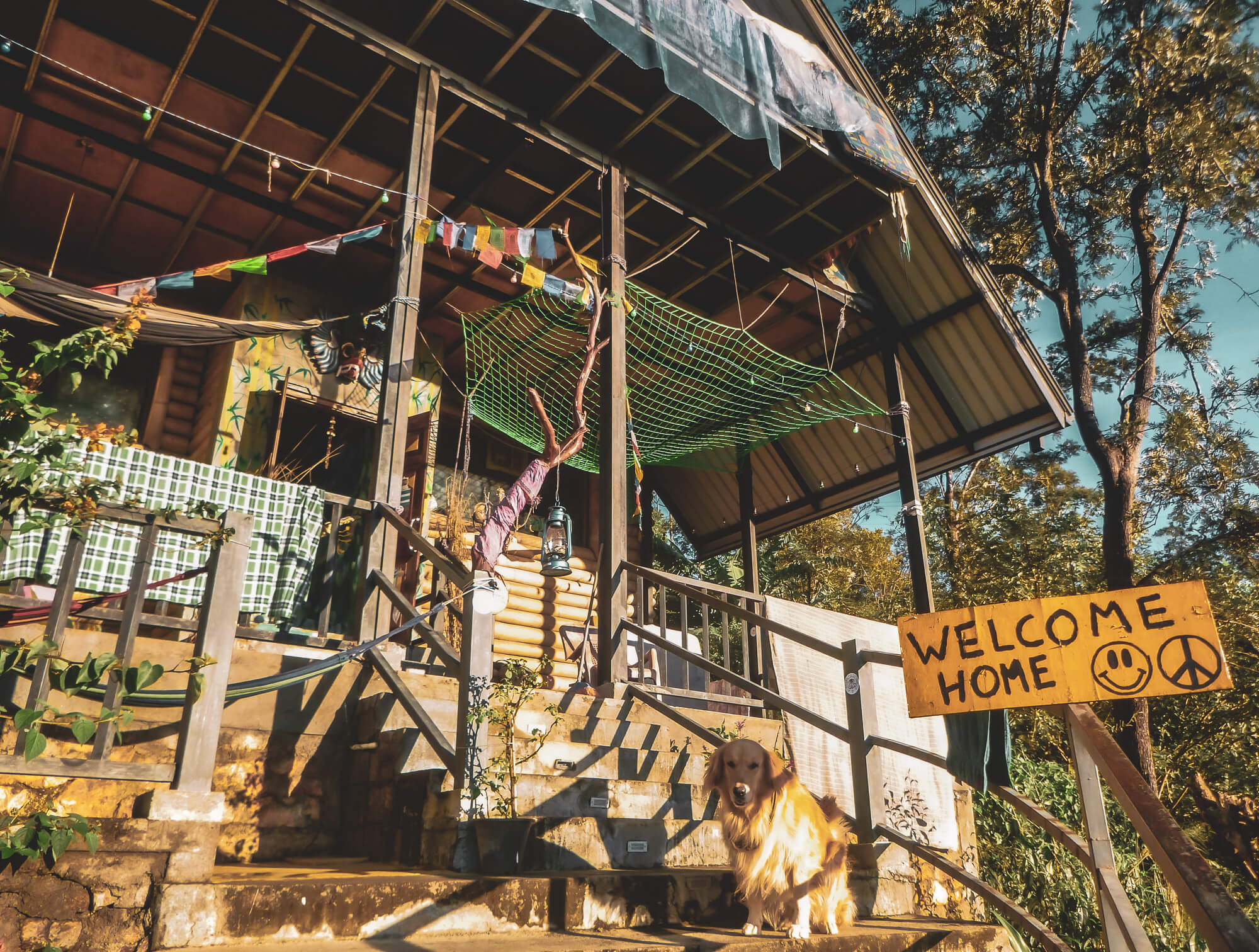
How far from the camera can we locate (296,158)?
24.8 feet

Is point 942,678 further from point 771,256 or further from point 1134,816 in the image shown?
point 771,256

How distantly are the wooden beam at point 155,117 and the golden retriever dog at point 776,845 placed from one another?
5320mm

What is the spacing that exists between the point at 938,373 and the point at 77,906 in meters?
8.60

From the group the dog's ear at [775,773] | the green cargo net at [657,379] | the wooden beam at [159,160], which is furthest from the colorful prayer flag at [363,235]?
the dog's ear at [775,773]

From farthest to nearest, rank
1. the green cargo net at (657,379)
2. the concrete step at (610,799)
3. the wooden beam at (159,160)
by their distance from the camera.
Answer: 1. the green cargo net at (657,379)
2. the wooden beam at (159,160)
3. the concrete step at (610,799)

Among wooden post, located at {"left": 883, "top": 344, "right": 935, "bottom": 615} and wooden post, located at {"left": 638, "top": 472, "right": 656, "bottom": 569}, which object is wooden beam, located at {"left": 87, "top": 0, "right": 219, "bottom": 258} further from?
wooden post, located at {"left": 638, "top": 472, "right": 656, "bottom": 569}

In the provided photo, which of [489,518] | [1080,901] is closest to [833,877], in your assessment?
[489,518]

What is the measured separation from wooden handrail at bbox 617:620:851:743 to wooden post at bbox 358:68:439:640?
158 cm

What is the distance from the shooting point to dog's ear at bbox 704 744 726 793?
3436mm

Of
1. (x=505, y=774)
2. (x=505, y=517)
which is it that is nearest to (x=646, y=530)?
(x=505, y=517)

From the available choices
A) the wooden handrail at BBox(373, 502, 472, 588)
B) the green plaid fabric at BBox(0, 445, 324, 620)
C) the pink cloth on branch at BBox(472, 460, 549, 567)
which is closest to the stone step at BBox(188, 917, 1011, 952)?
the wooden handrail at BBox(373, 502, 472, 588)

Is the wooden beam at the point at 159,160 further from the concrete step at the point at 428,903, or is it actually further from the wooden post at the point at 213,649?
the concrete step at the point at 428,903

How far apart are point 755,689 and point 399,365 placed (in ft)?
9.65

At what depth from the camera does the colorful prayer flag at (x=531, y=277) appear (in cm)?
652
